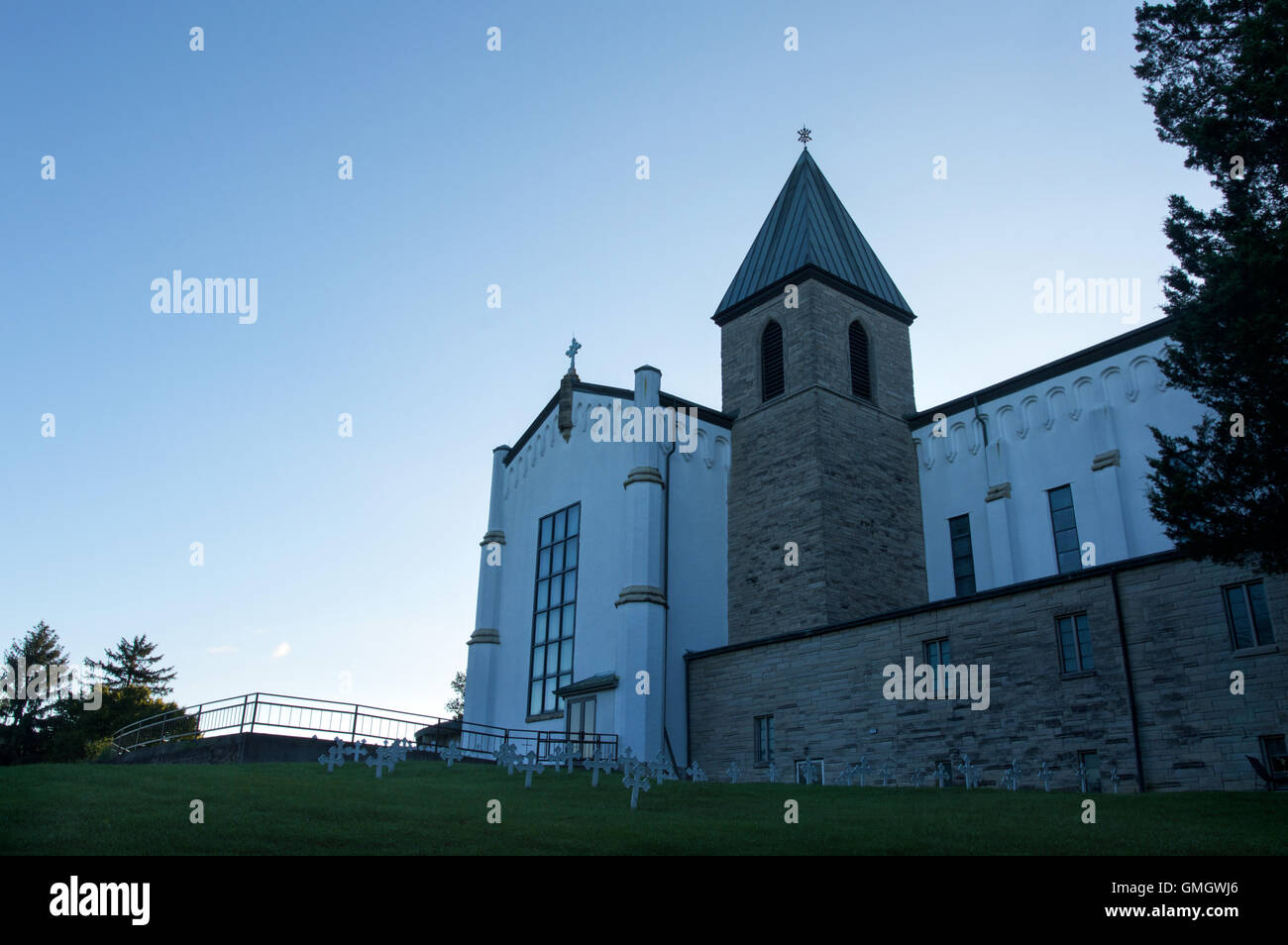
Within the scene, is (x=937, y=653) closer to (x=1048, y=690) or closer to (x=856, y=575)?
(x=1048, y=690)

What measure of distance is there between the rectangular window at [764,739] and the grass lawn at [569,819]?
6929 mm

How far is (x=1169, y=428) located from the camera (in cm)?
2653

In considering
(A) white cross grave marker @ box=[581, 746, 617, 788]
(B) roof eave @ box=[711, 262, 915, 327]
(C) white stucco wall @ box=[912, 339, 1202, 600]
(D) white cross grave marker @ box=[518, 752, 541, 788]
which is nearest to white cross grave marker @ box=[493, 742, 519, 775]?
(D) white cross grave marker @ box=[518, 752, 541, 788]

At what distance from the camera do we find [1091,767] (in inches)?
768

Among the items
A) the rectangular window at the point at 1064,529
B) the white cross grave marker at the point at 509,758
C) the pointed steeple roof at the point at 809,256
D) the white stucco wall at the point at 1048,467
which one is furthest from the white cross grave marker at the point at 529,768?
the pointed steeple roof at the point at 809,256

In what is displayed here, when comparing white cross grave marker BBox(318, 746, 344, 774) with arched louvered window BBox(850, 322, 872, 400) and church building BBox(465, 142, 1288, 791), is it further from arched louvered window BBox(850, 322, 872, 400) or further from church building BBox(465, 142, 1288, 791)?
arched louvered window BBox(850, 322, 872, 400)

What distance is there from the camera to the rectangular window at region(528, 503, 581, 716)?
32.0 meters

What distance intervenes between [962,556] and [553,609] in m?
13.3

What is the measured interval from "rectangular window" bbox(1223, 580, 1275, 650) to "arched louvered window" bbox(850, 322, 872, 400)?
16.4m

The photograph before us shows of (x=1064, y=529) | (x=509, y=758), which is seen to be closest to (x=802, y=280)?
(x=1064, y=529)

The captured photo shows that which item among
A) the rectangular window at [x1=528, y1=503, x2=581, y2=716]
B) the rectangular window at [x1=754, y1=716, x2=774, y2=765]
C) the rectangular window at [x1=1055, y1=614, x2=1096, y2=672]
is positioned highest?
the rectangular window at [x1=528, y1=503, x2=581, y2=716]
